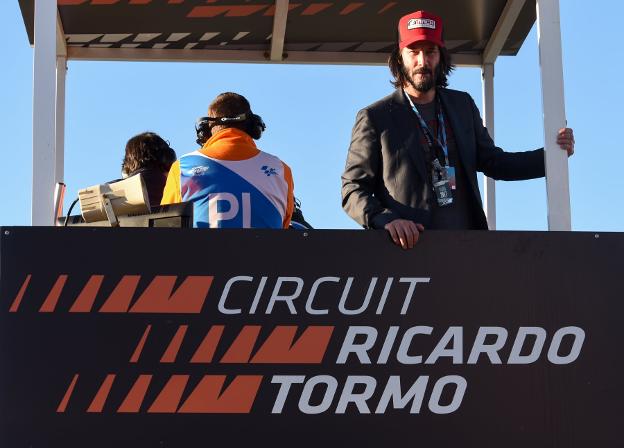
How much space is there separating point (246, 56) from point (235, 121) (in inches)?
71.8

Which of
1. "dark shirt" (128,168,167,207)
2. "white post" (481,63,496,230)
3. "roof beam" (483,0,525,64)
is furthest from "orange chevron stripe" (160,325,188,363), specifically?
"roof beam" (483,0,525,64)

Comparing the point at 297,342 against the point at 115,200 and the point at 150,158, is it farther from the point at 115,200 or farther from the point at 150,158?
the point at 150,158

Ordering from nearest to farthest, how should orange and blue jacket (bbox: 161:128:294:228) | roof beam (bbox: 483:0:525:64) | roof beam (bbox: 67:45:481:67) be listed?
orange and blue jacket (bbox: 161:128:294:228) → roof beam (bbox: 483:0:525:64) → roof beam (bbox: 67:45:481:67)

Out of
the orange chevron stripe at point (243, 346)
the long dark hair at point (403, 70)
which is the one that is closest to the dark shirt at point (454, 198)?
the long dark hair at point (403, 70)

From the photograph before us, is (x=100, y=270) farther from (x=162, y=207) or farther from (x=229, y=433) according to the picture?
(x=229, y=433)

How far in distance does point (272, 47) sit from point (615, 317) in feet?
10.6

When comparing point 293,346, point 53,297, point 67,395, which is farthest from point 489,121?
point 67,395

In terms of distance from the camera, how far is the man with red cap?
4.61 metres

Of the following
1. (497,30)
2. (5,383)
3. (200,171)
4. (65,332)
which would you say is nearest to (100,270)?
(65,332)

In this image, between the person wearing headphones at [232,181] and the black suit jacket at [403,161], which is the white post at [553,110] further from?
the person wearing headphones at [232,181]

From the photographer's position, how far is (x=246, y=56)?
277 inches

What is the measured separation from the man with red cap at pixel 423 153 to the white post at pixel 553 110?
55 mm

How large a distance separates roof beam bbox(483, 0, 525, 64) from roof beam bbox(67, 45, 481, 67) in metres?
0.10

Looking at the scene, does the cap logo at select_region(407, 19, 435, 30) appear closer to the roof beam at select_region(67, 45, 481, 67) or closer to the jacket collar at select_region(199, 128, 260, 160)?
the jacket collar at select_region(199, 128, 260, 160)
